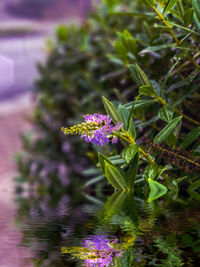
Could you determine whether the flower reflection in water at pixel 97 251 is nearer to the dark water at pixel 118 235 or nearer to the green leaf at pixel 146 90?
the dark water at pixel 118 235

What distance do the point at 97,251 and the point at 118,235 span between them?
12 centimetres

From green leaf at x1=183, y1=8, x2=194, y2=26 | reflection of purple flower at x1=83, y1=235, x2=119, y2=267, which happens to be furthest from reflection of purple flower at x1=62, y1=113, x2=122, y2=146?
green leaf at x1=183, y1=8, x2=194, y2=26

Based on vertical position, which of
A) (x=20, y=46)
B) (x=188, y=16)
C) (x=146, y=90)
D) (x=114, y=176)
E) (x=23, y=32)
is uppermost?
(x=23, y=32)

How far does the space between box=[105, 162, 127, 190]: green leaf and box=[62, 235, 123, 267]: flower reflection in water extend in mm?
148

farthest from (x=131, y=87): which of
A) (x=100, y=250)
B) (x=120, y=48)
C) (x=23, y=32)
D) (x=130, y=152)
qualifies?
(x=23, y=32)

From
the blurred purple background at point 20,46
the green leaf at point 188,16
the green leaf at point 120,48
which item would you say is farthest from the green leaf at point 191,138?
the blurred purple background at point 20,46

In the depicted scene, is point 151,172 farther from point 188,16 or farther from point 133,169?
point 188,16

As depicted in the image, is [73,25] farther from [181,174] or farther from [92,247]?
[92,247]

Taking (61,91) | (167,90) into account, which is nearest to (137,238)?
(167,90)

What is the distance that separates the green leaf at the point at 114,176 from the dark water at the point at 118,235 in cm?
7

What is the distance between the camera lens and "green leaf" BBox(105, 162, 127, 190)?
0.76m

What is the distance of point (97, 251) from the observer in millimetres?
539

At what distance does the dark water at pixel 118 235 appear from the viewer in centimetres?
50

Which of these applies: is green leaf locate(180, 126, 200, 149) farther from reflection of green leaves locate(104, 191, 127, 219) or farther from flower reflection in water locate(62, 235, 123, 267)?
flower reflection in water locate(62, 235, 123, 267)
